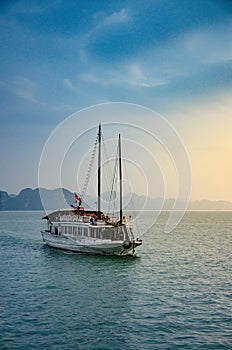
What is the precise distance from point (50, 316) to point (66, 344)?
17.6 ft

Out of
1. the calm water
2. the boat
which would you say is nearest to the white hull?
the boat

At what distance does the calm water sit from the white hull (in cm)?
205

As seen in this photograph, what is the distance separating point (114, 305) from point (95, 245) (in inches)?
1025

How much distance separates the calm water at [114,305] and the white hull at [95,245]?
6.72 ft

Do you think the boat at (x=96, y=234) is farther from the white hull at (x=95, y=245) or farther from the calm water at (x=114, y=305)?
the calm water at (x=114, y=305)

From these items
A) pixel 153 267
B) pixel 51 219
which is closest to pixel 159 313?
pixel 153 267

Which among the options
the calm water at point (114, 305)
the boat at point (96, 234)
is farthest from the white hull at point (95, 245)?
the calm water at point (114, 305)

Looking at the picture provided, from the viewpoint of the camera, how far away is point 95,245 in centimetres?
5694

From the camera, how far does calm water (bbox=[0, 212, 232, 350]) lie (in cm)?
2377

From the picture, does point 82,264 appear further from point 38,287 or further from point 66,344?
point 66,344

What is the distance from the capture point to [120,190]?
2431 inches

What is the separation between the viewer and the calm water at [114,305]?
78.0 feet

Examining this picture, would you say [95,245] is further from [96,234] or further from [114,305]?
[114,305]

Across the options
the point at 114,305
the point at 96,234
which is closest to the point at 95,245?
the point at 96,234
